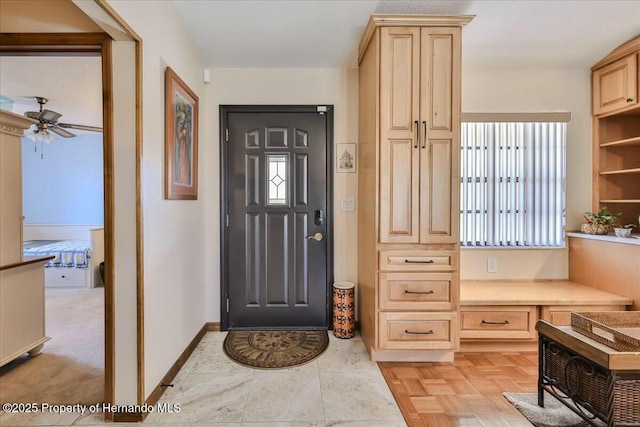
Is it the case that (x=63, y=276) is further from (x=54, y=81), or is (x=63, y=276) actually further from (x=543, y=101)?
(x=543, y=101)

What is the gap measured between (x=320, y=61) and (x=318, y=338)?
2488mm

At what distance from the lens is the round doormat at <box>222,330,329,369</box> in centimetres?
226

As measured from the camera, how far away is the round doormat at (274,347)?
7.40 ft

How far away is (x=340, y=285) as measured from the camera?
2.74m

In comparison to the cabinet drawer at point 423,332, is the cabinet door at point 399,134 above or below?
above

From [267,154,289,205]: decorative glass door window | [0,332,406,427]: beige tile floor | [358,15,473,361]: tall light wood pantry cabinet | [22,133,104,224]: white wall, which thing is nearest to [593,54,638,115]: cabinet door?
[358,15,473,361]: tall light wood pantry cabinet

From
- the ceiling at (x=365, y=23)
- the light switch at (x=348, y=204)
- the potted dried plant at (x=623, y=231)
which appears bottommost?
the potted dried plant at (x=623, y=231)

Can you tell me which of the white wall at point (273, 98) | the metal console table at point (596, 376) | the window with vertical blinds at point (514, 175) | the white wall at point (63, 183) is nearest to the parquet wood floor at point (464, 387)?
the metal console table at point (596, 376)

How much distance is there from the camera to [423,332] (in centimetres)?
216

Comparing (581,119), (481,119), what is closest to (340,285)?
(481,119)

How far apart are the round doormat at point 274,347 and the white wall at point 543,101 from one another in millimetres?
1528

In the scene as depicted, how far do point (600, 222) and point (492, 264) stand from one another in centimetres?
Result: 97

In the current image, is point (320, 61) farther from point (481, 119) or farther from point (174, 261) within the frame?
point (174, 261)

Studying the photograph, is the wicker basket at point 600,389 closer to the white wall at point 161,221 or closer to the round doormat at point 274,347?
the round doormat at point 274,347
